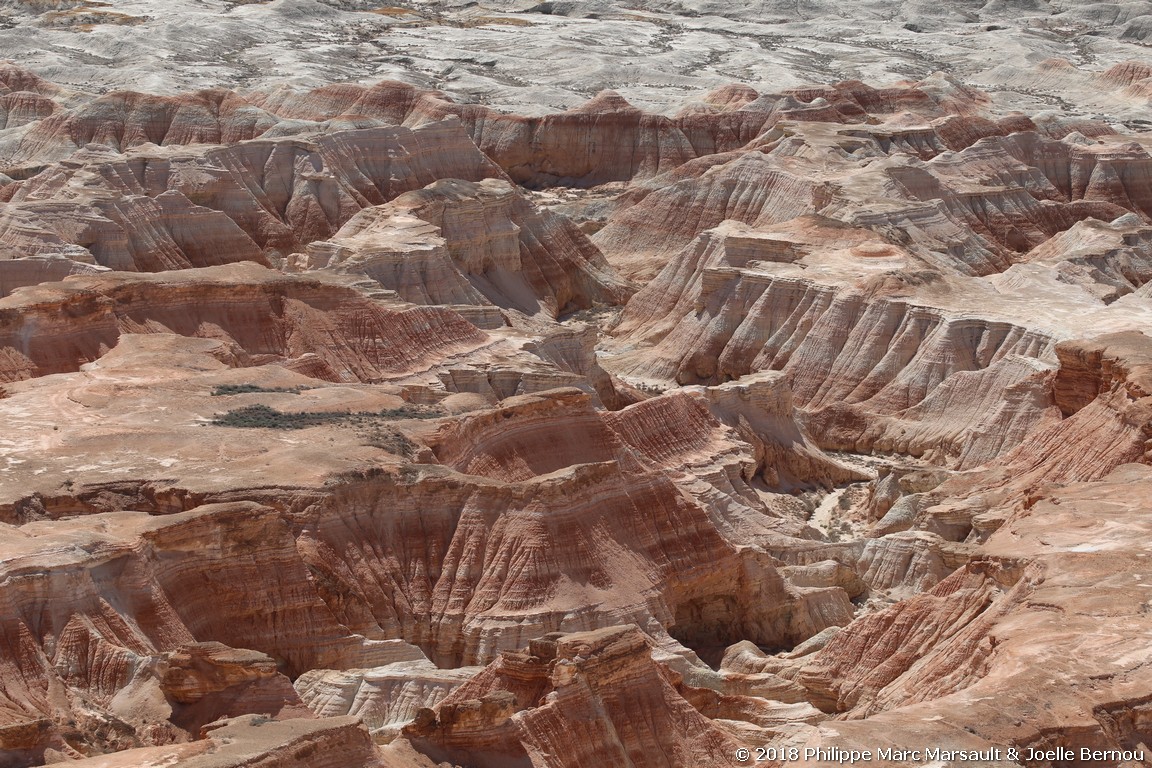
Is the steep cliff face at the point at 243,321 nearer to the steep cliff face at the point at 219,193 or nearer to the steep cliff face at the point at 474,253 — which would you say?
the steep cliff face at the point at 474,253

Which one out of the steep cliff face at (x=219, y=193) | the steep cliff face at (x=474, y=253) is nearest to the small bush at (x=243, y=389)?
the steep cliff face at (x=474, y=253)

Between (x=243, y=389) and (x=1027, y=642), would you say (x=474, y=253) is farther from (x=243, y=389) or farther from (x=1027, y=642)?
(x=1027, y=642)

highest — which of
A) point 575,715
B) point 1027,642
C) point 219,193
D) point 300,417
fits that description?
point 1027,642

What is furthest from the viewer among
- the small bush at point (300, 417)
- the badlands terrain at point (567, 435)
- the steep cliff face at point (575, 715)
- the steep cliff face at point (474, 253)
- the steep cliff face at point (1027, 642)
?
the steep cliff face at point (474, 253)

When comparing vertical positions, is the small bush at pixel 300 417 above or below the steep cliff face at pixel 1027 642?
below

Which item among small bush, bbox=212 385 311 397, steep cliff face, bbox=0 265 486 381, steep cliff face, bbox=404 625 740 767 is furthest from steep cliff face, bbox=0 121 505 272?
steep cliff face, bbox=404 625 740 767

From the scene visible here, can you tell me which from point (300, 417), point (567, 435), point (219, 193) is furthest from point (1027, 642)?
point (219, 193)

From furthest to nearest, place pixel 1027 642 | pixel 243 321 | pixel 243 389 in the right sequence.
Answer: pixel 243 321
pixel 243 389
pixel 1027 642

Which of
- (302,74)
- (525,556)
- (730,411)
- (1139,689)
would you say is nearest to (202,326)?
(730,411)
